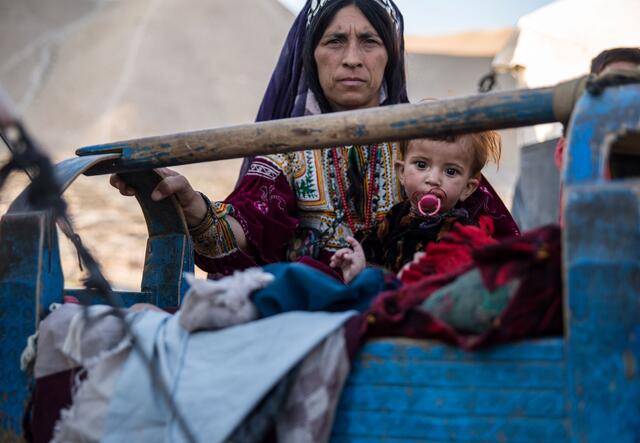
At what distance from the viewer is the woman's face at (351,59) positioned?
2.93 meters

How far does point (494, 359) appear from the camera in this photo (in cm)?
145

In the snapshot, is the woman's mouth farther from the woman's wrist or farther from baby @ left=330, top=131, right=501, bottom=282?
the woman's wrist

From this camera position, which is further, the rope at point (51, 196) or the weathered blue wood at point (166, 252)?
the weathered blue wood at point (166, 252)

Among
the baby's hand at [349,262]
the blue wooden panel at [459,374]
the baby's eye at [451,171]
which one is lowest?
the blue wooden panel at [459,374]

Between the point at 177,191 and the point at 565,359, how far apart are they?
1.35 m

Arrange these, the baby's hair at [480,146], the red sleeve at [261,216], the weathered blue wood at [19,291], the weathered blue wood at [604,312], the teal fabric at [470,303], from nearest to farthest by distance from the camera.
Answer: the weathered blue wood at [604,312]
the teal fabric at [470,303]
the weathered blue wood at [19,291]
the baby's hair at [480,146]
the red sleeve at [261,216]

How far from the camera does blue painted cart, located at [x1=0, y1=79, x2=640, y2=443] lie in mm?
1358

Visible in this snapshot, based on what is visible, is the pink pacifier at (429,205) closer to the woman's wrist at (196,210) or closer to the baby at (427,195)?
the baby at (427,195)

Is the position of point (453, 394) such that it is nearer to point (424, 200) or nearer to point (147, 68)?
point (424, 200)

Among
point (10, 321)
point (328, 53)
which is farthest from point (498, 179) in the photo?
point (10, 321)

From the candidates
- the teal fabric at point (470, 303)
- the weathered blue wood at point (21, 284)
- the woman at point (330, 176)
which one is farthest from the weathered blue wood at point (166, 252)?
the teal fabric at point (470, 303)

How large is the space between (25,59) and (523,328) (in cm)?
2157

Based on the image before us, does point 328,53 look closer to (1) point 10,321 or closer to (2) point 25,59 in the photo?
(1) point 10,321

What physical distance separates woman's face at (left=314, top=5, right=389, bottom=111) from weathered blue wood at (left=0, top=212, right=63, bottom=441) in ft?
4.43
